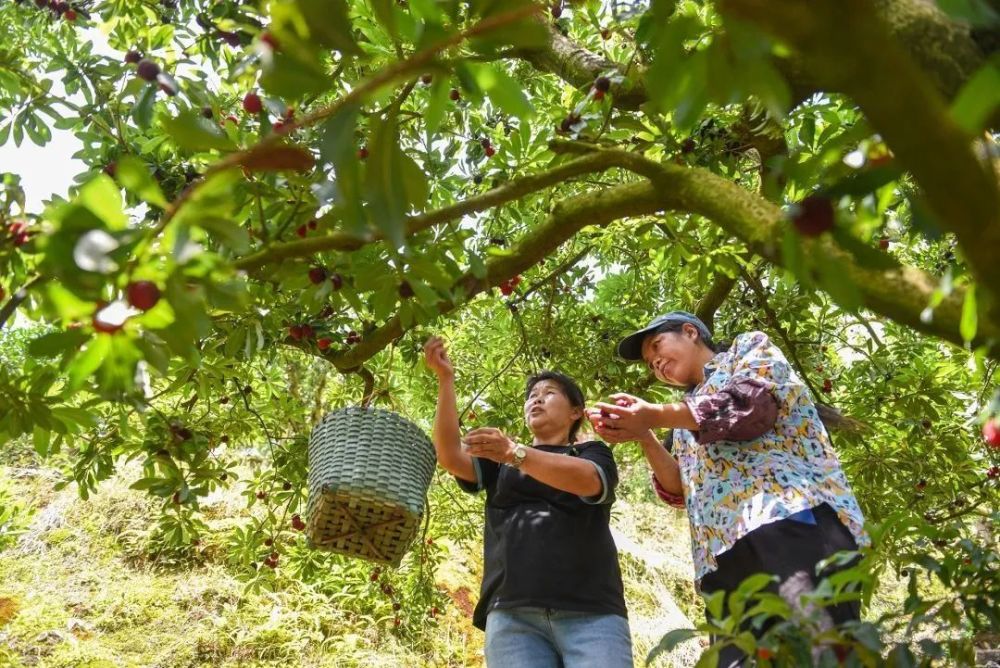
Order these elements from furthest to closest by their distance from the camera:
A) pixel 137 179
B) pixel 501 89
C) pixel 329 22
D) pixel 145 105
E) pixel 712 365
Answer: pixel 712 365, pixel 145 105, pixel 137 179, pixel 501 89, pixel 329 22

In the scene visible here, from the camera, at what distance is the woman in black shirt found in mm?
1895

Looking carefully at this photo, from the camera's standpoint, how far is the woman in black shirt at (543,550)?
1.89m

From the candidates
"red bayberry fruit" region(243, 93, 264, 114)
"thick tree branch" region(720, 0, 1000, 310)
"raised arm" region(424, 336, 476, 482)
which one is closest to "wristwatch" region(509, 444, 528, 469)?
"raised arm" region(424, 336, 476, 482)

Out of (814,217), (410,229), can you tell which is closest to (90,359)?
(410,229)

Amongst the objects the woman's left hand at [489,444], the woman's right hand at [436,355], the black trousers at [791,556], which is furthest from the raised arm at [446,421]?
the black trousers at [791,556]

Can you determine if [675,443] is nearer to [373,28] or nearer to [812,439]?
[812,439]

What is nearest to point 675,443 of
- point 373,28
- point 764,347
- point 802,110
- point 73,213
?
point 764,347

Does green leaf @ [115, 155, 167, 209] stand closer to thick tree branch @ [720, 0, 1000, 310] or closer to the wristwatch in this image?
thick tree branch @ [720, 0, 1000, 310]

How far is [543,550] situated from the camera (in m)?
1.99

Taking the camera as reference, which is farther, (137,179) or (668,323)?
(668,323)

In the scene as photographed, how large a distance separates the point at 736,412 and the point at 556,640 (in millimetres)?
684

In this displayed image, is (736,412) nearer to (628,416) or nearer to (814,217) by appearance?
(628,416)

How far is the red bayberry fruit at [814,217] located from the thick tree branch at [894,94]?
213 millimetres

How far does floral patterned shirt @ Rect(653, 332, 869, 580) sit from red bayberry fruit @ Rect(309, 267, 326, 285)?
0.78 m
